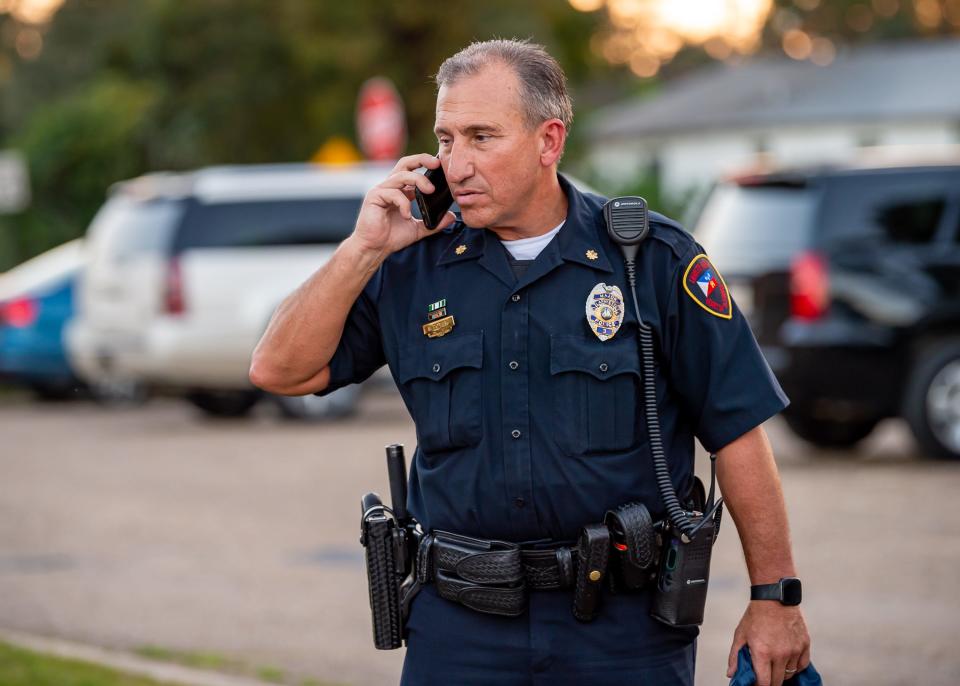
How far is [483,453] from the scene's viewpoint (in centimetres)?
331

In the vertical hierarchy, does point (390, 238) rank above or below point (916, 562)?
above

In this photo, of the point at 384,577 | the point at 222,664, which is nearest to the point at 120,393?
the point at 222,664

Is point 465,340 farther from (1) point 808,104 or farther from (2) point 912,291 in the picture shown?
(1) point 808,104

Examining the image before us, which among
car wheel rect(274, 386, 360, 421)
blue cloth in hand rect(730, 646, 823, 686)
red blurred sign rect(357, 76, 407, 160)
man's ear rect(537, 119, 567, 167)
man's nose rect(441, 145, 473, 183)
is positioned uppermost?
red blurred sign rect(357, 76, 407, 160)

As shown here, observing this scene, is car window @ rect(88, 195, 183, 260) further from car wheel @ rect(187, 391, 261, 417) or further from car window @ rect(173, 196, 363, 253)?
car wheel @ rect(187, 391, 261, 417)

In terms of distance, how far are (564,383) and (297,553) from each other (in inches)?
236

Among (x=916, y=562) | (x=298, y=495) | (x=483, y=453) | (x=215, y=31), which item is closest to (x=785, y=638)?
(x=483, y=453)

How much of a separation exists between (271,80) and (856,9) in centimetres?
4871

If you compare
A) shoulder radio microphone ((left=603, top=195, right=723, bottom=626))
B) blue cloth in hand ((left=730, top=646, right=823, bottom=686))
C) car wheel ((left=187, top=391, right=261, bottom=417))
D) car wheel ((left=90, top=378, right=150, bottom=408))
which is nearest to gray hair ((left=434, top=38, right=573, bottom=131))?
shoulder radio microphone ((left=603, top=195, right=723, bottom=626))

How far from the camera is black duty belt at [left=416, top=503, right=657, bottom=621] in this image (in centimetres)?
326

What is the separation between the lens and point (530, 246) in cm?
344

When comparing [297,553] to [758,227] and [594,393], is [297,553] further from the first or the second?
[594,393]

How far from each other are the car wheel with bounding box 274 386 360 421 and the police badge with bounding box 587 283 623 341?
12457 mm

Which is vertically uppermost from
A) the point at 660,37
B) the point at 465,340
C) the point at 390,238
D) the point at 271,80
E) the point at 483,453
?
the point at 660,37
